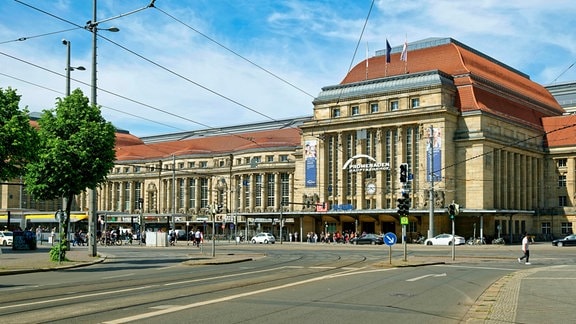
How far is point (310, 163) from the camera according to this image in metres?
96.4

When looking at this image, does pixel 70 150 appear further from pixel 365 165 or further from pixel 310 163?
pixel 310 163

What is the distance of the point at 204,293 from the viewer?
17.7 meters

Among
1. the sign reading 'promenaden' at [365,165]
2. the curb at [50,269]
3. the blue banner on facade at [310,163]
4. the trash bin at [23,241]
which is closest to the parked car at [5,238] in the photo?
the trash bin at [23,241]

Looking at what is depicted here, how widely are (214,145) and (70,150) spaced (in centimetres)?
9513

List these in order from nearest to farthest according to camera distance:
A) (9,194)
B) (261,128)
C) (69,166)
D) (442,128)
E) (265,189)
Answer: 1. (69,166)
2. (442,128)
3. (265,189)
4. (9,194)
5. (261,128)

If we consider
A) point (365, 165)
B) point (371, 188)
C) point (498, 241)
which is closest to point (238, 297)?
point (498, 241)

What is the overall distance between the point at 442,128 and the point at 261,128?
1942 inches

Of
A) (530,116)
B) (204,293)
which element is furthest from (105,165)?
(530,116)

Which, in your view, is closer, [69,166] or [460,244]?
[69,166]

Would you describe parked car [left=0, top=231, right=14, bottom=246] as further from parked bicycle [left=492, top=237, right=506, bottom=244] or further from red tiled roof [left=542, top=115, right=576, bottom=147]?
red tiled roof [left=542, top=115, right=576, bottom=147]

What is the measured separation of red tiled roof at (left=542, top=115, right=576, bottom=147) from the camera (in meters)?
98.1

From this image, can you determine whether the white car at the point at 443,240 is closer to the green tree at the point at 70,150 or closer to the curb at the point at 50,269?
the curb at the point at 50,269

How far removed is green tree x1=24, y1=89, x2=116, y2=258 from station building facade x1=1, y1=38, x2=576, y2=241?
151 feet

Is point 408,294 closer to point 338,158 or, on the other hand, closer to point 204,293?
point 204,293
